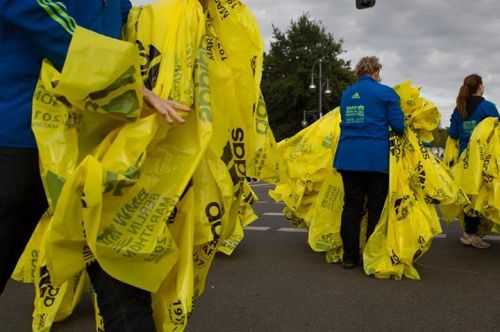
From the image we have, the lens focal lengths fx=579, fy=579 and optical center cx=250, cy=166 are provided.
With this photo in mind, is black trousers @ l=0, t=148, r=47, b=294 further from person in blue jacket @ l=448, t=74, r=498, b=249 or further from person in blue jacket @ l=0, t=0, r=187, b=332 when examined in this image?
person in blue jacket @ l=448, t=74, r=498, b=249

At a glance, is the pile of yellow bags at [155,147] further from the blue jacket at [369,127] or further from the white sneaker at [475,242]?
the white sneaker at [475,242]

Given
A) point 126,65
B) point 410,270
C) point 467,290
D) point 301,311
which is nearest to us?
point 126,65

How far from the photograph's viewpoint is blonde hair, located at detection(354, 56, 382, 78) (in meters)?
5.32

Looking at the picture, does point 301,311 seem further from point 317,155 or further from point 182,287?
point 317,155

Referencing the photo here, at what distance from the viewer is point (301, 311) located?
377 cm

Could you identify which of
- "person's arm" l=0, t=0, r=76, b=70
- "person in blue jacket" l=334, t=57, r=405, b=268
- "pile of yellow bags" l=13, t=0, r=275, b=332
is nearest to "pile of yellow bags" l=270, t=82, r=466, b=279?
"person in blue jacket" l=334, t=57, r=405, b=268

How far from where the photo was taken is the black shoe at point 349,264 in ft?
16.8

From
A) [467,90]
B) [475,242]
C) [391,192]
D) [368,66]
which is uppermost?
[368,66]

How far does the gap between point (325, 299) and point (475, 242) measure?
2745 millimetres

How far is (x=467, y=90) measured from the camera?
6148mm

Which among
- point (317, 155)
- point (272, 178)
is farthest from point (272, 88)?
point (272, 178)

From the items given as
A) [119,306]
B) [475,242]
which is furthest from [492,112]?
[119,306]

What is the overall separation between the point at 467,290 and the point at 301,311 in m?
1.41

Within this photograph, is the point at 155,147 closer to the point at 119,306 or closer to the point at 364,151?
the point at 119,306
